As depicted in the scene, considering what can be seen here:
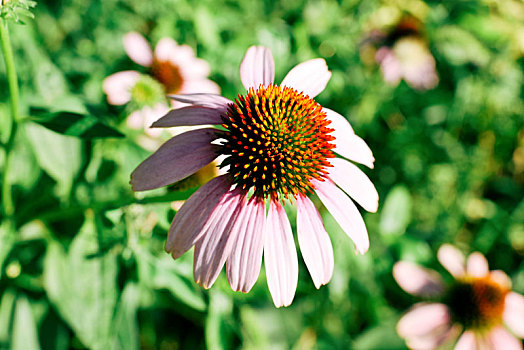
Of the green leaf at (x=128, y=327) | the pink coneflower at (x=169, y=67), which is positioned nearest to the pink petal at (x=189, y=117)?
the green leaf at (x=128, y=327)

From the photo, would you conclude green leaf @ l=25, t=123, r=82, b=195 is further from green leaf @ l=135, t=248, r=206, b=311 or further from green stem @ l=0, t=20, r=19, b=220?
green leaf @ l=135, t=248, r=206, b=311

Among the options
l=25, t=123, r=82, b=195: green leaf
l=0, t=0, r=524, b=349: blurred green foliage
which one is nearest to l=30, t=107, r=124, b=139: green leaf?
l=0, t=0, r=524, b=349: blurred green foliage

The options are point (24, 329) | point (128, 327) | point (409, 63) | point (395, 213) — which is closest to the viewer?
point (128, 327)

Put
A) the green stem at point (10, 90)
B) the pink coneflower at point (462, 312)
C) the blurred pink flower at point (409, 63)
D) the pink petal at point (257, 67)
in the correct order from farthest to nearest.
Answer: the blurred pink flower at point (409, 63) → the pink coneflower at point (462, 312) → the pink petal at point (257, 67) → the green stem at point (10, 90)

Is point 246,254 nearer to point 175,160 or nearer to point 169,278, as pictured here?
point 175,160

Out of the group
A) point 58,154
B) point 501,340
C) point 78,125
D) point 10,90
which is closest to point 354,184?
point 78,125

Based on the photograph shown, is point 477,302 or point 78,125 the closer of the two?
point 78,125

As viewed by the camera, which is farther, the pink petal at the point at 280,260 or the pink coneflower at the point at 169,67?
the pink coneflower at the point at 169,67

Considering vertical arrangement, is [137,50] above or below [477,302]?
above

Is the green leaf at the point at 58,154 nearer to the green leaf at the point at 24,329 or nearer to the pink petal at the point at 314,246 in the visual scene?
the green leaf at the point at 24,329
